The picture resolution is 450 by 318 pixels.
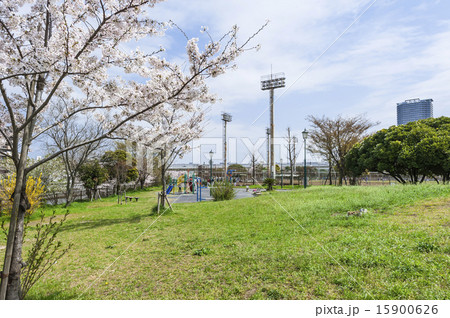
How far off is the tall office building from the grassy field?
12618 millimetres

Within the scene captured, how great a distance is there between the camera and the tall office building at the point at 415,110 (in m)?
16.2

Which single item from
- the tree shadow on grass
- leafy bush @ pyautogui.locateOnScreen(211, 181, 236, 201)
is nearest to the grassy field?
the tree shadow on grass

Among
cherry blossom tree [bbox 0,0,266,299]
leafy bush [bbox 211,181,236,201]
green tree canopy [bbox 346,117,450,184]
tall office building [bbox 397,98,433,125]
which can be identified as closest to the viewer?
cherry blossom tree [bbox 0,0,266,299]

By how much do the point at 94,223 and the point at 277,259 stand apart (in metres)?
6.67

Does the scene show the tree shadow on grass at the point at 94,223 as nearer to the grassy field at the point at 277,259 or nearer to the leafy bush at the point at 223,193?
the grassy field at the point at 277,259

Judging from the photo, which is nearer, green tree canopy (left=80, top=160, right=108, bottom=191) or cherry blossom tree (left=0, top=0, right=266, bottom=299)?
cherry blossom tree (left=0, top=0, right=266, bottom=299)

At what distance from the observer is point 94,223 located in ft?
26.4

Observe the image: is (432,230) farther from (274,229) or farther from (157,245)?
(157,245)

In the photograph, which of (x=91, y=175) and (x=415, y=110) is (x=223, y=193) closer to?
(x=91, y=175)

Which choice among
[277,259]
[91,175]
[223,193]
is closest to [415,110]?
[223,193]

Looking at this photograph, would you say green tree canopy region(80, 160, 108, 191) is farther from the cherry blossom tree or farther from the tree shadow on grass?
the cherry blossom tree

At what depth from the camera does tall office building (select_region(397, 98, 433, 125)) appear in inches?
638

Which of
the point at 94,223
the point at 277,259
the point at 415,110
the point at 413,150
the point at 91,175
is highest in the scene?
the point at 415,110

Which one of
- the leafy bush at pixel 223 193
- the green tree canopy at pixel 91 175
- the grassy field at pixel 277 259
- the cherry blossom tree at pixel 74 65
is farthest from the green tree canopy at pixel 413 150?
the green tree canopy at pixel 91 175
